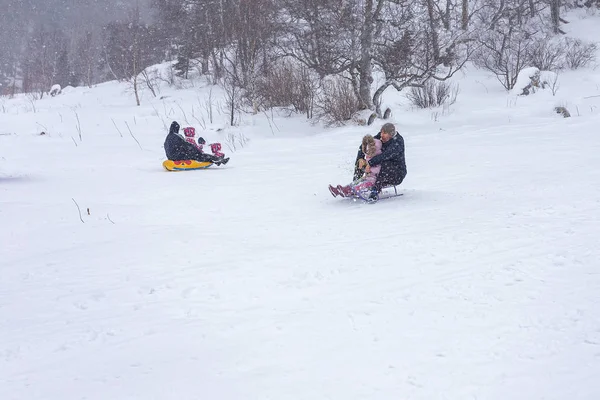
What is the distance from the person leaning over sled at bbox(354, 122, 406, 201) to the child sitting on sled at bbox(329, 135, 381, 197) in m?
0.04

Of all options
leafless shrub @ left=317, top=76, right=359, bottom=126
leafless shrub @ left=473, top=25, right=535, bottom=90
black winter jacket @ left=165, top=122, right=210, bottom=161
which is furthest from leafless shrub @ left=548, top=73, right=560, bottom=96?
black winter jacket @ left=165, top=122, right=210, bottom=161

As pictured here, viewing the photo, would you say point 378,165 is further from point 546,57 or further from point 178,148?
point 546,57

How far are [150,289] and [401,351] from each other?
1.89 m

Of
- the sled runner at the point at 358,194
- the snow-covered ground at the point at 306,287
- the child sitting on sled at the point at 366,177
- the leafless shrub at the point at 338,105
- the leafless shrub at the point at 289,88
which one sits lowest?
the snow-covered ground at the point at 306,287

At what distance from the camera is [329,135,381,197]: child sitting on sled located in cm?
623

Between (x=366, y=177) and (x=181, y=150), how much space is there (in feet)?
16.7

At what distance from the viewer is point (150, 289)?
11.4 ft

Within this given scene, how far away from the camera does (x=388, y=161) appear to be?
248 inches

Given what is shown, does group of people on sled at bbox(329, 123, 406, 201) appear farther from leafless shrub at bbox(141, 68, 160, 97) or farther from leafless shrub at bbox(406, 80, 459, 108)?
leafless shrub at bbox(141, 68, 160, 97)

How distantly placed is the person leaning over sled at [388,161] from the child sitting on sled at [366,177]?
4 centimetres

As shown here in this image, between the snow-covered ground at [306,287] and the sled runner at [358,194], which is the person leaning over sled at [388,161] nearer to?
the sled runner at [358,194]

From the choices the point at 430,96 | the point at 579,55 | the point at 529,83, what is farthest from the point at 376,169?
the point at 579,55

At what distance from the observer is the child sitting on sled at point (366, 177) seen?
→ 20.4 ft

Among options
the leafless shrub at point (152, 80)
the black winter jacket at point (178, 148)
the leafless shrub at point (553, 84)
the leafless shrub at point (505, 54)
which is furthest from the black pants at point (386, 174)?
the leafless shrub at point (152, 80)
